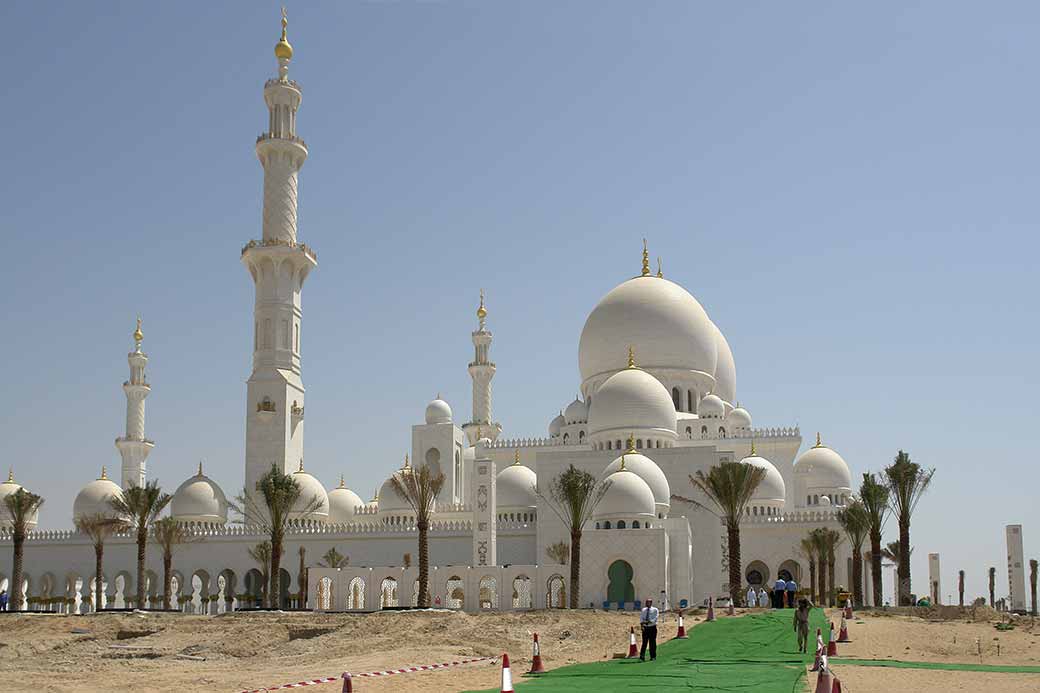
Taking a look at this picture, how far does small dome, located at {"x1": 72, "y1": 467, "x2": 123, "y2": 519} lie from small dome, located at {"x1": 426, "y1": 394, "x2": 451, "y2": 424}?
569 inches

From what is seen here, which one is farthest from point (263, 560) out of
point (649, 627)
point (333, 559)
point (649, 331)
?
point (649, 627)

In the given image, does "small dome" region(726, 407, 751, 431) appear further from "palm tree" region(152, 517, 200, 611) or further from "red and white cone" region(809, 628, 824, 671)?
"red and white cone" region(809, 628, 824, 671)

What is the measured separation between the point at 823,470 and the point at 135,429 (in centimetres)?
3160

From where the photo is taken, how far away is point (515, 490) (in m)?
47.5

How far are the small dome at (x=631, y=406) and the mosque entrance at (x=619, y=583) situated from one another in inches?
318

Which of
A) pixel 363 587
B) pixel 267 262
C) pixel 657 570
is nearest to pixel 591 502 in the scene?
pixel 657 570

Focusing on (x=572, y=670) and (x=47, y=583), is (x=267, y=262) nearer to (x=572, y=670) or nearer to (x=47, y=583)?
(x=47, y=583)

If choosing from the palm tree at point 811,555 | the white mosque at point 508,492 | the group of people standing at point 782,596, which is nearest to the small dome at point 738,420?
the white mosque at point 508,492

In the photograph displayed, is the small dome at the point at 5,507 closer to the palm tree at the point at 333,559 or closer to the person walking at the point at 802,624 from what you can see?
the palm tree at the point at 333,559

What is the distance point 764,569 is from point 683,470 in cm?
522

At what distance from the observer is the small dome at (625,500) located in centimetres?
4053

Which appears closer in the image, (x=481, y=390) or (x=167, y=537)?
(x=167, y=537)

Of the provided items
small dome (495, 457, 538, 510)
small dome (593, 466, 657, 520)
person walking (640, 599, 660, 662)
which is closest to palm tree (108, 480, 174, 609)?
small dome (495, 457, 538, 510)

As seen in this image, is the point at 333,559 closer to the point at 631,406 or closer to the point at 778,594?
the point at 631,406
